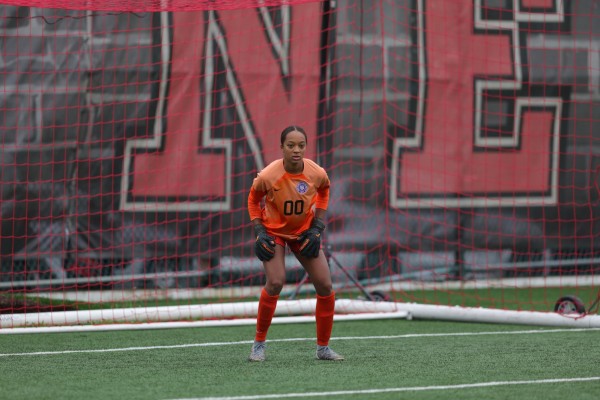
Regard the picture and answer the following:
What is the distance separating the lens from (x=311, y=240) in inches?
312

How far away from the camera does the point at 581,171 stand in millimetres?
13961

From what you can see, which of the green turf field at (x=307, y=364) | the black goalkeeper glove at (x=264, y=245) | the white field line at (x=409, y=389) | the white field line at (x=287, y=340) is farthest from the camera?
the white field line at (x=287, y=340)

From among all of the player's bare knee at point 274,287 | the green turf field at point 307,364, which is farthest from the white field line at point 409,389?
the player's bare knee at point 274,287

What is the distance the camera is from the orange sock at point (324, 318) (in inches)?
314

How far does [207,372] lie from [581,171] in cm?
787

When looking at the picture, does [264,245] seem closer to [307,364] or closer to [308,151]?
[307,364]

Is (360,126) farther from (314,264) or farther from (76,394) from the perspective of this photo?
(76,394)

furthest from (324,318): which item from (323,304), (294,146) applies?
(294,146)

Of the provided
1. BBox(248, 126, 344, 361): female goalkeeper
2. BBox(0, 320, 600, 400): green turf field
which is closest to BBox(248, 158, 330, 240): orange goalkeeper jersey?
BBox(248, 126, 344, 361): female goalkeeper

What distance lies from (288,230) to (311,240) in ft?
0.67

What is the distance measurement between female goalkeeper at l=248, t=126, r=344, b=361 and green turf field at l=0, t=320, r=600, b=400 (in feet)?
0.87

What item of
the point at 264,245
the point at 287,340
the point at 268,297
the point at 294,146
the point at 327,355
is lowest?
the point at 287,340

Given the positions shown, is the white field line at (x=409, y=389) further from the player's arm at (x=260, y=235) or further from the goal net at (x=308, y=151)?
the goal net at (x=308, y=151)

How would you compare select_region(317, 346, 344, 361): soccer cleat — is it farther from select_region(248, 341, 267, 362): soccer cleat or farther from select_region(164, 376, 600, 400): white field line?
select_region(164, 376, 600, 400): white field line
